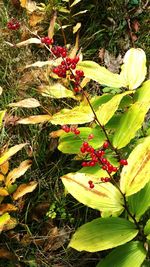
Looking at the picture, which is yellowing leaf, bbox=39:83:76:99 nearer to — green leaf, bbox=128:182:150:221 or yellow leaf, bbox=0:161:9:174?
yellow leaf, bbox=0:161:9:174

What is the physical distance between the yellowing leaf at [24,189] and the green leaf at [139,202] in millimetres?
655

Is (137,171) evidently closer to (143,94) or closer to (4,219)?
(143,94)

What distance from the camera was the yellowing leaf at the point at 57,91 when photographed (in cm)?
244

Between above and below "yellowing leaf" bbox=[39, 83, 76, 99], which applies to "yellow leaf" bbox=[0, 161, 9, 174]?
below

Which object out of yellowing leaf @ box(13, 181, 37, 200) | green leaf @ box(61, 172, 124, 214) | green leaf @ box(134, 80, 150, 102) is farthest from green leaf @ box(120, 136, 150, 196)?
yellowing leaf @ box(13, 181, 37, 200)

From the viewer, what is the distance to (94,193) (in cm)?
174

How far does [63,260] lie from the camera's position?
→ 214 cm

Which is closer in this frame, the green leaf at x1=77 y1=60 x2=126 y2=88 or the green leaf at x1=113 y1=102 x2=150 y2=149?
the green leaf at x1=113 y1=102 x2=150 y2=149

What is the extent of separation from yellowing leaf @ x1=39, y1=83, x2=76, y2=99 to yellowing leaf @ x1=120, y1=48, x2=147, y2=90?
0.42 m

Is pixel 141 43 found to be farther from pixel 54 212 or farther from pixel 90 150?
pixel 90 150

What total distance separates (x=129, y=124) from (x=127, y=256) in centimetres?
60

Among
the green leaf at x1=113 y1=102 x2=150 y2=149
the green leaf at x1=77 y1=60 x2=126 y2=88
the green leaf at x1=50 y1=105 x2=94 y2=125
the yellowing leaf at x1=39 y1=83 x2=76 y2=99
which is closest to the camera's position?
the green leaf at x1=113 y1=102 x2=150 y2=149

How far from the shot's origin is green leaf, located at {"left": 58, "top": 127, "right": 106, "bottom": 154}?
77.2 inches

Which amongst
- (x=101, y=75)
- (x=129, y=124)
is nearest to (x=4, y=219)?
(x=129, y=124)
